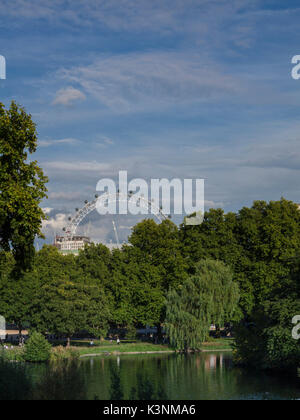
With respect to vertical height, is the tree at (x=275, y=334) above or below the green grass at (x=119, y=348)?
above

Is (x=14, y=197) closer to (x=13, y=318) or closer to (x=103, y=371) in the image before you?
(x=103, y=371)

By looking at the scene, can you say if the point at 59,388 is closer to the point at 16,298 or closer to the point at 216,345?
the point at 16,298

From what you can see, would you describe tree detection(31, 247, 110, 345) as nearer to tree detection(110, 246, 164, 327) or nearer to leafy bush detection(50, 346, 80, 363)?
tree detection(110, 246, 164, 327)

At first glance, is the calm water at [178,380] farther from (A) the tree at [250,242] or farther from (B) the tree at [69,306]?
(A) the tree at [250,242]

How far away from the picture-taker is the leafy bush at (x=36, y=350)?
41.9m

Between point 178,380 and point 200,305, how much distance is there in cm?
1661

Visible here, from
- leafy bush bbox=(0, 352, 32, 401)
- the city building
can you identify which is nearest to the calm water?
leafy bush bbox=(0, 352, 32, 401)

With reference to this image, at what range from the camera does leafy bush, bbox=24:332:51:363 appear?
41938 millimetres

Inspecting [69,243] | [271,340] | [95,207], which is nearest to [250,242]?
[271,340]

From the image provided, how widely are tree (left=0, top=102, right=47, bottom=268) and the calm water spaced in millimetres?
8363

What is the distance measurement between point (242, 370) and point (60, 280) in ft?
64.6

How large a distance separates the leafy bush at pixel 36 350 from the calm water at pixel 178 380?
2.86m

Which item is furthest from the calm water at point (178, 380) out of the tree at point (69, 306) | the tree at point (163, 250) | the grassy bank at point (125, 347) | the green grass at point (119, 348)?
the tree at point (163, 250)

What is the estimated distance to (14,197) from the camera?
67.8ft
